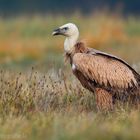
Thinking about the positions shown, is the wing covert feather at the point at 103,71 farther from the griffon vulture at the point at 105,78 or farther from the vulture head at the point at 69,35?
the vulture head at the point at 69,35

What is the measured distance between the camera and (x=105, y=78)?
10484 millimetres

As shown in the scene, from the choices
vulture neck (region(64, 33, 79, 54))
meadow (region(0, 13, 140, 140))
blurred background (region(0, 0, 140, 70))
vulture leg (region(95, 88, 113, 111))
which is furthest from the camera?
blurred background (region(0, 0, 140, 70))

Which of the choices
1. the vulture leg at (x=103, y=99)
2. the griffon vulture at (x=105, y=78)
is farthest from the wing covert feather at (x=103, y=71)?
the vulture leg at (x=103, y=99)

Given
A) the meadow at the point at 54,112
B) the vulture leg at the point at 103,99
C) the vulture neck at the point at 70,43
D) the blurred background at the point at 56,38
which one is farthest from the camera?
the blurred background at the point at 56,38

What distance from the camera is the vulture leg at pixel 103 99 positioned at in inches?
409

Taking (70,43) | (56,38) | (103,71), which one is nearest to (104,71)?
(103,71)

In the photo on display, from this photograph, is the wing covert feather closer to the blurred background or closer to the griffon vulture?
the griffon vulture

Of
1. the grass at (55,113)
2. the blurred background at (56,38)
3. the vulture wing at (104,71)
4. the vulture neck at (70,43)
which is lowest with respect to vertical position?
the grass at (55,113)

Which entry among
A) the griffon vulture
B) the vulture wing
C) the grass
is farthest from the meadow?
the vulture wing

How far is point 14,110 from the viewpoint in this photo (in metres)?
9.95

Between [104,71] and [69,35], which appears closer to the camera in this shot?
[104,71]

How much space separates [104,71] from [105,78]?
95 millimetres

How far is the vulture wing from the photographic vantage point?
34.2ft

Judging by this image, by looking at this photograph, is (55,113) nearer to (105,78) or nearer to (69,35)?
(105,78)
